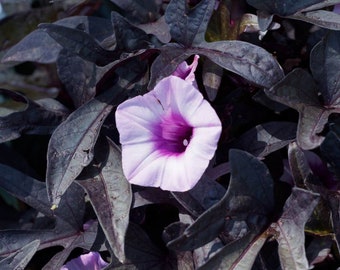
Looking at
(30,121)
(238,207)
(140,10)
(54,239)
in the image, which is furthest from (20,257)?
(140,10)

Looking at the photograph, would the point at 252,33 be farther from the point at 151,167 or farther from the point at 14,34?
the point at 14,34

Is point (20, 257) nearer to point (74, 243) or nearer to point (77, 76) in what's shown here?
point (74, 243)

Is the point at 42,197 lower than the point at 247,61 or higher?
lower

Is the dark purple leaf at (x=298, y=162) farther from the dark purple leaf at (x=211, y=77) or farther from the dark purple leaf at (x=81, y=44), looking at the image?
the dark purple leaf at (x=81, y=44)

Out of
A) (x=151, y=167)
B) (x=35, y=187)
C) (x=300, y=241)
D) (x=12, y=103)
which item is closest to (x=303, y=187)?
(x=300, y=241)

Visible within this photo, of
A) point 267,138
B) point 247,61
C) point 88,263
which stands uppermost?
point 247,61

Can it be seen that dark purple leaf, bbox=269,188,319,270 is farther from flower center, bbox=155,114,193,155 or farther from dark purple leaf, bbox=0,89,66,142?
dark purple leaf, bbox=0,89,66,142

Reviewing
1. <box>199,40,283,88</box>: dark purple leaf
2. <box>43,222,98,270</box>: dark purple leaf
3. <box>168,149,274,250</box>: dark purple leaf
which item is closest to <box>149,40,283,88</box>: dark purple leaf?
<box>199,40,283,88</box>: dark purple leaf
